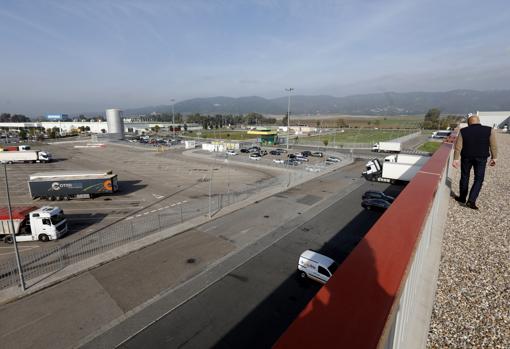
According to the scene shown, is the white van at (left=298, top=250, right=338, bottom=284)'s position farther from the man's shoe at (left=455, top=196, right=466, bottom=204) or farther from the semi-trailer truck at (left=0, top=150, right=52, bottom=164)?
the semi-trailer truck at (left=0, top=150, right=52, bottom=164)

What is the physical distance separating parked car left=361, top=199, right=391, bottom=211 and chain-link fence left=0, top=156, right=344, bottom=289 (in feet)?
36.9

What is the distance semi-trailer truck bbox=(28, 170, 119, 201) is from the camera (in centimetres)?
3111

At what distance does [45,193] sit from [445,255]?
127ft

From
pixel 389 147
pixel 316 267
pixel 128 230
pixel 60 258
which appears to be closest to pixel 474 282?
pixel 316 267

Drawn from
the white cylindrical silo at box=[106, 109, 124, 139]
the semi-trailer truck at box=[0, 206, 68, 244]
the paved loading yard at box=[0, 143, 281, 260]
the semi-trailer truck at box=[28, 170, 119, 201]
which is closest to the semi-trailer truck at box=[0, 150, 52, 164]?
the paved loading yard at box=[0, 143, 281, 260]

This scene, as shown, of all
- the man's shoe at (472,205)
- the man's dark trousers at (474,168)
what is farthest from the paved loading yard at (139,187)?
the man's dark trousers at (474,168)

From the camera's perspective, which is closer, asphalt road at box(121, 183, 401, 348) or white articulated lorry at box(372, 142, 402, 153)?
asphalt road at box(121, 183, 401, 348)

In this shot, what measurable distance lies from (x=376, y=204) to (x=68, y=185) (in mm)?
34839

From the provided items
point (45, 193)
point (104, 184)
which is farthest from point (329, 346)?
point (45, 193)

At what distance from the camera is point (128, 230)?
22719mm

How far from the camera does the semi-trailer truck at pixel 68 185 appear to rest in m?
31.1

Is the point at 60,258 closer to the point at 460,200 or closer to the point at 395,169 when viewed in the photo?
the point at 460,200

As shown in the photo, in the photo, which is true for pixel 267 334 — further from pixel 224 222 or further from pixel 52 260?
pixel 52 260

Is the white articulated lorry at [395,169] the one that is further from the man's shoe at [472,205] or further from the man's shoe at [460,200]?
the man's shoe at [472,205]
